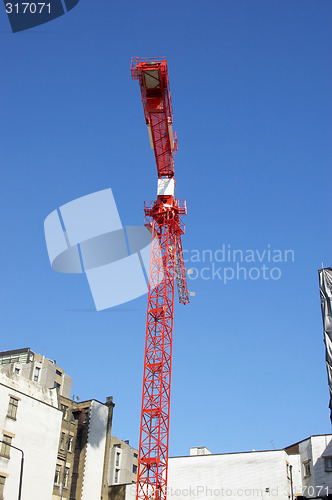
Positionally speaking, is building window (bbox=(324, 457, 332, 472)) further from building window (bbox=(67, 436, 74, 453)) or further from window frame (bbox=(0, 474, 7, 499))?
window frame (bbox=(0, 474, 7, 499))

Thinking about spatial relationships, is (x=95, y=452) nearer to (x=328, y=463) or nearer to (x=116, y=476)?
(x=116, y=476)

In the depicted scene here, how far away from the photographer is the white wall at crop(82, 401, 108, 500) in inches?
2355

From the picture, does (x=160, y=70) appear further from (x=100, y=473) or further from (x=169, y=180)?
(x=100, y=473)

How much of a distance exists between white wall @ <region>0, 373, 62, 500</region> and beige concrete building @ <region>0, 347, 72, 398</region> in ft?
99.9

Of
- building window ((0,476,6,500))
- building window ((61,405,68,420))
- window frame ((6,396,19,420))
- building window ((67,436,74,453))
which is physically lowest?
building window ((0,476,6,500))

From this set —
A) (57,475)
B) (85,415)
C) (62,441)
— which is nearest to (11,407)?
(62,441)

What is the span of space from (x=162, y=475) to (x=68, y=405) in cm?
1227

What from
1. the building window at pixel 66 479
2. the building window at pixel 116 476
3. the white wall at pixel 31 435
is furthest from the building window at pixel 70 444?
the building window at pixel 116 476

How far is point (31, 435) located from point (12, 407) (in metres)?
3.35

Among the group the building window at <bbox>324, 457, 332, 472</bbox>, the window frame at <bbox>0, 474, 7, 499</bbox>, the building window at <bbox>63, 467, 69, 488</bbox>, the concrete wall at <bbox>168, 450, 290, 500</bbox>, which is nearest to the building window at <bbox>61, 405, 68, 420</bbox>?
the building window at <bbox>63, 467, 69, 488</bbox>

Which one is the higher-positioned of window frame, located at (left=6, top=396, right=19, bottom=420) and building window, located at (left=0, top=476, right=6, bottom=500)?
Result: window frame, located at (left=6, top=396, right=19, bottom=420)

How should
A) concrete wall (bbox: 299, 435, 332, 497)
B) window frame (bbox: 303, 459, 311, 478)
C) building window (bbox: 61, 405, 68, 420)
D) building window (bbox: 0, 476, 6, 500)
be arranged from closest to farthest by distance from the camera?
building window (bbox: 0, 476, 6, 500) → concrete wall (bbox: 299, 435, 332, 497) → window frame (bbox: 303, 459, 311, 478) → building window (bbox: 61, 405, 68, 420)

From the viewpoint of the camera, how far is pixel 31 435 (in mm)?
51562

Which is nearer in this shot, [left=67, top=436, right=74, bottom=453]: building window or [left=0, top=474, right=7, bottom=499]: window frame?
[left=0, top=474, right=7, bottom=499]: window frame
